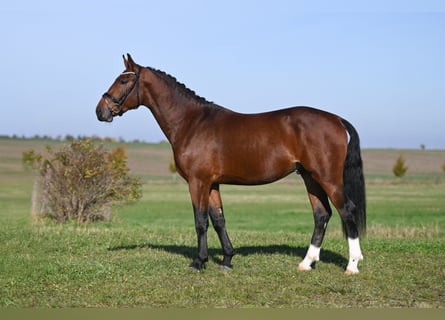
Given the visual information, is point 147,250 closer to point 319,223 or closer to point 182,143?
point 182,143

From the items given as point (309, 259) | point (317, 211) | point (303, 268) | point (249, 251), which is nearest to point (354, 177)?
point (317, 211)

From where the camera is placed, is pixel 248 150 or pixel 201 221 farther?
pixel 201 221

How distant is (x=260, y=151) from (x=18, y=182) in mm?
57893

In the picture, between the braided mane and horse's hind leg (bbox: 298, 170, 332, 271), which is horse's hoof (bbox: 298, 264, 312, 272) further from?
the braided mane

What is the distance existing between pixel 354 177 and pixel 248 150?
1.59 metres

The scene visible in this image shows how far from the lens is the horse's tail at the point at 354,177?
27.2 feet

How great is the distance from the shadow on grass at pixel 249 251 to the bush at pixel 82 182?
5.83 metres

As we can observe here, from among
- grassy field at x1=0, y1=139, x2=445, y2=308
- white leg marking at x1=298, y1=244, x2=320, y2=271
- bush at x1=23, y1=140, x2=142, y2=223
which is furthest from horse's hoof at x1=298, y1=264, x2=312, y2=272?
bush at x1=23, y1=140, x2=142, y2=223

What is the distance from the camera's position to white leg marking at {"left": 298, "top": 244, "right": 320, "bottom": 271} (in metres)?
8.31

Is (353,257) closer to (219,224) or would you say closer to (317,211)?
(317,211)

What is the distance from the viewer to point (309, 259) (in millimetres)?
8414

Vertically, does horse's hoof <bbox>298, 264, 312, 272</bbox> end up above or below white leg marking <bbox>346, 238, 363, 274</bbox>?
below

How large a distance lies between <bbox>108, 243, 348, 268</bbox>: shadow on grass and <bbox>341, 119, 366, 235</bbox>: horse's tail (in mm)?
1004

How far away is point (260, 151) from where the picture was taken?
8312 mm
